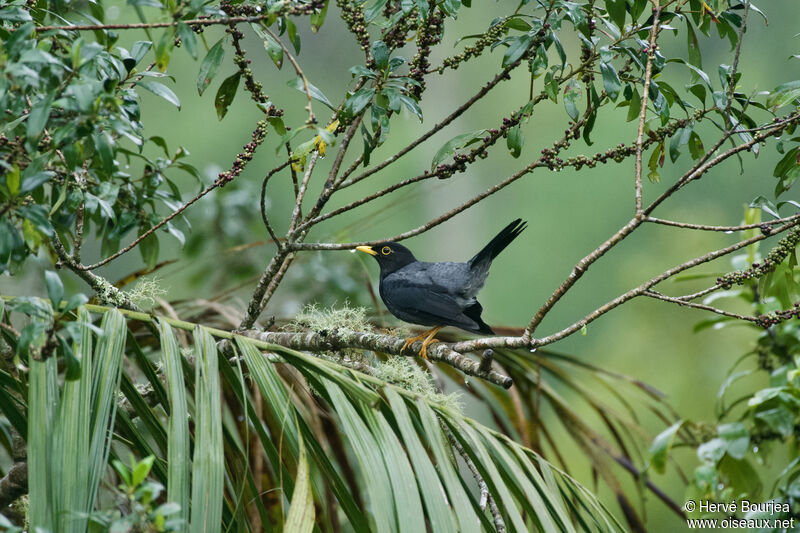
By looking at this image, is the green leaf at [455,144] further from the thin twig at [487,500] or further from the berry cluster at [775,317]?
the berry cluster at [775,317]

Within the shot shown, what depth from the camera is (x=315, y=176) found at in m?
9.95

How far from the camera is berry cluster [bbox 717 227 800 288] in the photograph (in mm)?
1630

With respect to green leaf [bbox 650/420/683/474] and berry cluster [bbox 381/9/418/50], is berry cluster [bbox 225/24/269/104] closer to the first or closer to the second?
berry cluster [bbox 381/9/418/50]

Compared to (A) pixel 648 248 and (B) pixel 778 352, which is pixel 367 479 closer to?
(B) pixel 778 352

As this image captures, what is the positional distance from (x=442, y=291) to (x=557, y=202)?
7.27 metres

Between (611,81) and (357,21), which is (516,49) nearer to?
(611,81)

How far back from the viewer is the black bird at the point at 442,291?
2738mm

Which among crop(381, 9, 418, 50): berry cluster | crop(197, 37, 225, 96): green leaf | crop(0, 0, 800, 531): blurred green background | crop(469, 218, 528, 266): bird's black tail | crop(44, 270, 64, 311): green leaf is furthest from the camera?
crop(0, 0, 800, 531): blurred green background

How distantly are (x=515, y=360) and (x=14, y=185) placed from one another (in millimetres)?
1814

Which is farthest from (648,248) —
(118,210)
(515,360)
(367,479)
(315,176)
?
(367,479)

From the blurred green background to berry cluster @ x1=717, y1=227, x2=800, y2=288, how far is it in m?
6.82

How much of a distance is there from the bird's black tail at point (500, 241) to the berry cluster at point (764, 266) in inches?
34.0

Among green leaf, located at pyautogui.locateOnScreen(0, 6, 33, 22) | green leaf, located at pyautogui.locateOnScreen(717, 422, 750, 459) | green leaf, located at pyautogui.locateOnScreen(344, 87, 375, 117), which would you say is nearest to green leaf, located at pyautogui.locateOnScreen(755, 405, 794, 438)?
green leaf, located at pyautogui.locateOnScreen(717, 422, 750, 459)

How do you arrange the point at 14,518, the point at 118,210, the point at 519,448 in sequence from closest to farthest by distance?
the point at 519,448 < the point at 14,518 < the point at 118,210
